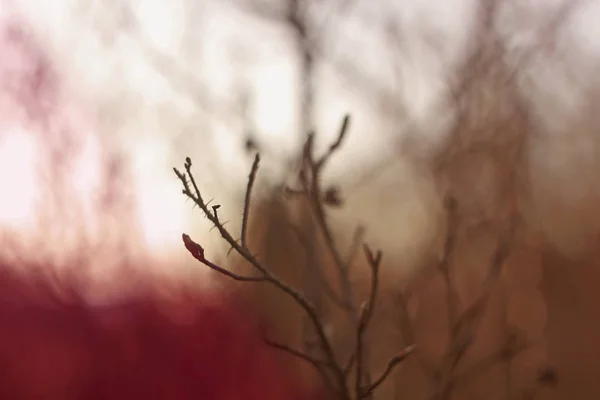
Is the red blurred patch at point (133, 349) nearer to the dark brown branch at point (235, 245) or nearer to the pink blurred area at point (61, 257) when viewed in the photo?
the pink blurred area at point (61, 257)

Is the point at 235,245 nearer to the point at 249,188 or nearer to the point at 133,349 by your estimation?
the point at 249,188

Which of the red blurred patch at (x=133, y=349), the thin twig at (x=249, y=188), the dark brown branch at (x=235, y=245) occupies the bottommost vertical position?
the dark brown branch at (x=235, y=245)

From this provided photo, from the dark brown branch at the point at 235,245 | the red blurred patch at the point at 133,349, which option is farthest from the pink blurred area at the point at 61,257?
the dark brown branch at the point at 235,245

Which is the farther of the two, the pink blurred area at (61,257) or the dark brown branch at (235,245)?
the pink blurred area at (61,257)

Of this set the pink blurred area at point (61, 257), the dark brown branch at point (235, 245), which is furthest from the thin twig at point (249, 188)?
the pink blurred area at point (61, 257)

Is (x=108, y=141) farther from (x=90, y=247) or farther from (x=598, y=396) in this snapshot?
(x=598, y=396)

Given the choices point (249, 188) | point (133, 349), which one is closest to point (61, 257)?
point (133, 349)

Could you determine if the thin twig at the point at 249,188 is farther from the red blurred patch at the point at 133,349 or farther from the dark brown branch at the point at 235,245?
the red blurred patch at the point at 133,349

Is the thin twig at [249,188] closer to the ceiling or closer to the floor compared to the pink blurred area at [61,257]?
closer to the floor
